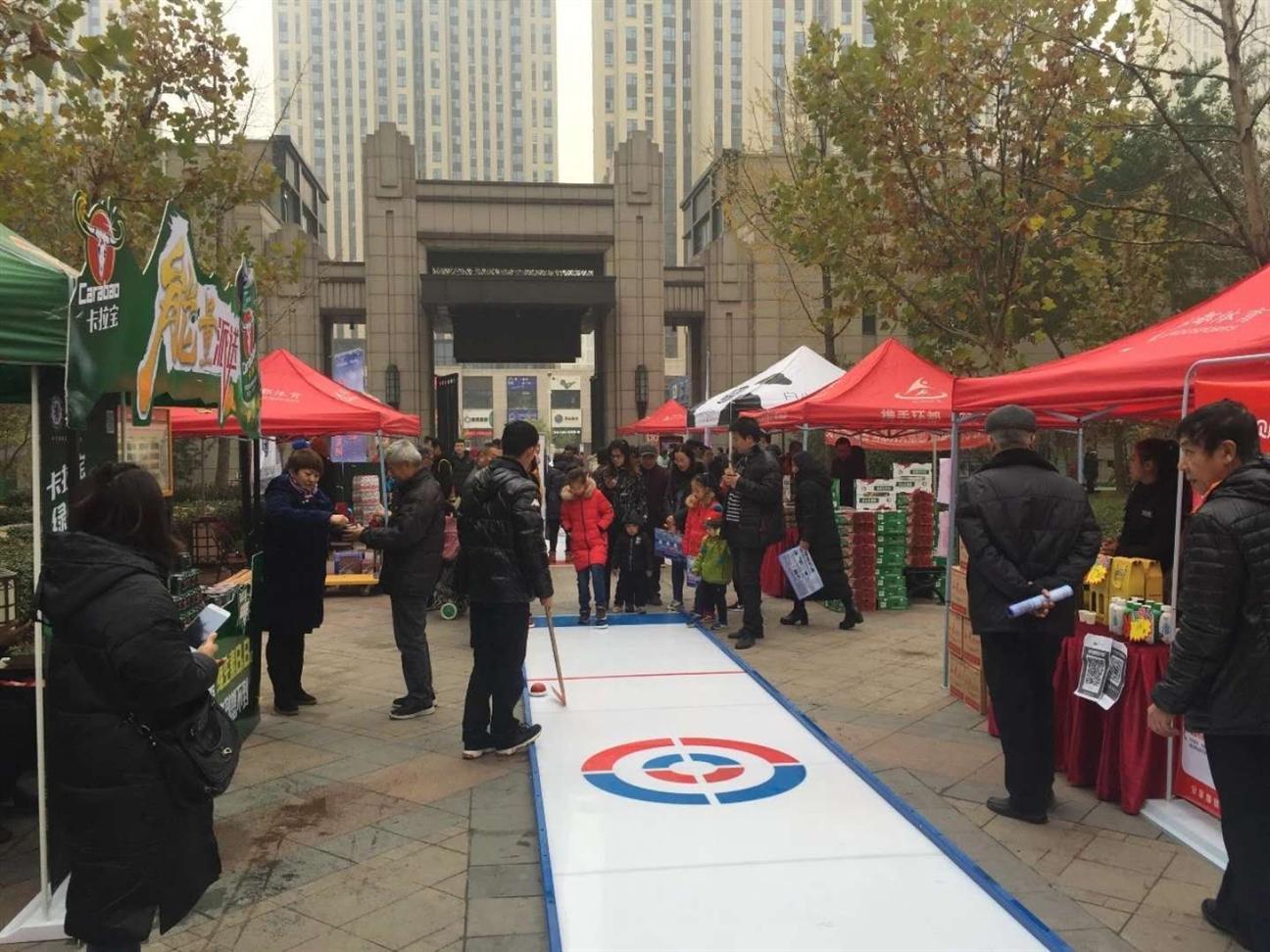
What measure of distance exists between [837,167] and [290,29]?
13897 cm

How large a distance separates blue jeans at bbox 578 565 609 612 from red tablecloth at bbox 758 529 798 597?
2.15 metres

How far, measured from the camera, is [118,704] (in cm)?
233

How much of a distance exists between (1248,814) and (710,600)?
6.01 meters

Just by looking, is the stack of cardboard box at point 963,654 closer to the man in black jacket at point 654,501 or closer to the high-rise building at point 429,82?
the man in black jacket at point 654,501

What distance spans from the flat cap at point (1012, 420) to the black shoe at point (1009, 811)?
5.73ft

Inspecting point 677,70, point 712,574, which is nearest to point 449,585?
point 712,574

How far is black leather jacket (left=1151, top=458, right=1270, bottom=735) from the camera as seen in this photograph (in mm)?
2773

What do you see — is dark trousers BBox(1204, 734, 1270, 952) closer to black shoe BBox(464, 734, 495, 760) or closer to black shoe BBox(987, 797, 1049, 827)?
black shoe BBox(987, 797, 1049, 827)

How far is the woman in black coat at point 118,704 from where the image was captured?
2264 mm

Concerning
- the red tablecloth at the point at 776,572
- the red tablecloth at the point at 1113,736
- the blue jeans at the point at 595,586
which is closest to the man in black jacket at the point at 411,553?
the blue jeans at the point at 595,586

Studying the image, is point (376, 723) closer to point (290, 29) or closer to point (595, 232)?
point (595, 232)

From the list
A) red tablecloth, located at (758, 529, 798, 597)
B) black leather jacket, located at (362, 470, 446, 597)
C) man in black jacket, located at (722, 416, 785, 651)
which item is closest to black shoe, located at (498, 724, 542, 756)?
black leather jacket, located at (362, 470, 446, 597)

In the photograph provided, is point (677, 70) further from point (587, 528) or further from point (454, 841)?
point (454, 841)

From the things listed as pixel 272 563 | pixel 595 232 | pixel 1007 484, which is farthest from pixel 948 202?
pixel 595 232
